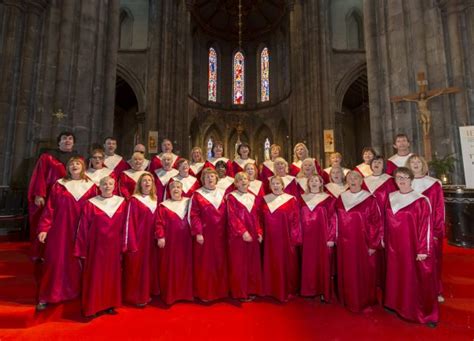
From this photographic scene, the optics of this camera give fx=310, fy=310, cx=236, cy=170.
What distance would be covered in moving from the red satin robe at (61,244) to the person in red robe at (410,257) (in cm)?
331

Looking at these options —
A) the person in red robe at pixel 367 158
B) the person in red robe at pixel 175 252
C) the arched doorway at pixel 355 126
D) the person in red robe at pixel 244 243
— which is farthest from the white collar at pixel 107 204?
the arched doorway at pixel 355 126

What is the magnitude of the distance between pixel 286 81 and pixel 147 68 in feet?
33.9

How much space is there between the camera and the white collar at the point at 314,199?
148 inches

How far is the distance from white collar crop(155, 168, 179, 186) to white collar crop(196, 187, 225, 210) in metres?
1.02

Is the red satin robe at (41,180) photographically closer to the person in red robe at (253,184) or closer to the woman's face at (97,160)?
the woman's face at (97,160)

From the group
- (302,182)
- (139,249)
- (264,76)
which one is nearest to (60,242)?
(139,249)

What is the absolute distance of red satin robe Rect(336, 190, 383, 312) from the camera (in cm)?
331

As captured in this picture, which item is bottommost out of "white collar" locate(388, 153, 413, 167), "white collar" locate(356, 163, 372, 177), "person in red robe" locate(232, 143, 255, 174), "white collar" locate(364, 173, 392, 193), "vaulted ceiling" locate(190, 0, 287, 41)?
"white collar" locate(364, 173, 392, 193)

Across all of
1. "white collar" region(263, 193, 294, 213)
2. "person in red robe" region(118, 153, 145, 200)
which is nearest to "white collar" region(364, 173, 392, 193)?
"white collar" region(263, 193, 294, 213)

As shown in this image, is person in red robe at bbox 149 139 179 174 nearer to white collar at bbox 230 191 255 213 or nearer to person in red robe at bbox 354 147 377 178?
white collar at bbox 230 191 255 213

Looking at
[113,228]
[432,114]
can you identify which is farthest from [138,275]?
[432,114]

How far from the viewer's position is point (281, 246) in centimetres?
375

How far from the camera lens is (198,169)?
212 inches

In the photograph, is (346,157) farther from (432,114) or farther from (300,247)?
(300,247)
